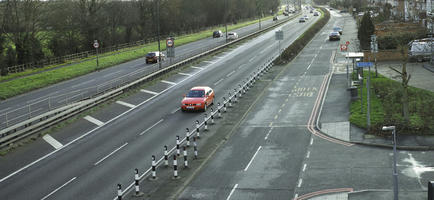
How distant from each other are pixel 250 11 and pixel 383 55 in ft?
391

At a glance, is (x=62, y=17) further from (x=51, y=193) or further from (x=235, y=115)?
(x=51, y=193)

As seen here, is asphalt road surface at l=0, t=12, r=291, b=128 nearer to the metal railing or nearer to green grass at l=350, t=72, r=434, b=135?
the metal railing

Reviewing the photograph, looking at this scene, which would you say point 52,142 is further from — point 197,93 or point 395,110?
point 395,110

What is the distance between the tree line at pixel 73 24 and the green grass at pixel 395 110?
86.8 feet

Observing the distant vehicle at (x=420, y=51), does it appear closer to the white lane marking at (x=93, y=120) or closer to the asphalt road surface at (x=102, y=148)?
the asphalt road surface at (x=102, y=148)

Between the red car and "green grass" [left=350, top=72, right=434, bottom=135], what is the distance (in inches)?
375

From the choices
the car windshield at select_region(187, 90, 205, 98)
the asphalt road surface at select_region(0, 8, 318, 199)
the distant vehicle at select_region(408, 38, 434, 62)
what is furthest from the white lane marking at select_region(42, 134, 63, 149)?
the distant vehicle at select_region(408, 38, 434, 62)

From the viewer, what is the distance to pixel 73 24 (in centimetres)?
7981

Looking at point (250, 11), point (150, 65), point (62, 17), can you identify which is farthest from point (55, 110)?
point (250, 11)

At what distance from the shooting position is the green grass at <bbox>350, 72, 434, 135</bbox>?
1015 inches

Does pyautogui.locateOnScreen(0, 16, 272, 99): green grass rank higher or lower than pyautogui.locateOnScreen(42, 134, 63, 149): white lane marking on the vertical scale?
higher

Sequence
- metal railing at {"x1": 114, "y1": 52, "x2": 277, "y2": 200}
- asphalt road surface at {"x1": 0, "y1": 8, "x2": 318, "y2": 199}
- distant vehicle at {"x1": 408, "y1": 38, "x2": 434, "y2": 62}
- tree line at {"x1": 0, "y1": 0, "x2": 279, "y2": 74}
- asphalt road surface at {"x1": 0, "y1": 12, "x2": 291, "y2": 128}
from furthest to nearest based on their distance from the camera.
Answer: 1. tree line at {"x1": 0, "y1": 0, "x2": 279, "y2": 74}
2. distant vehicle at {"x1": 408, "y1": 38, "x2": 434, "y2": 62}
3. asphalt road surface at {"x1": 0, "y1": 12, "x2": 291, "y2": 128}
4. metal railing at {"x1": 114, "y1": 52, "x2": 277, "y2": 200}
5. asphalt road surface at {"x1": 0, "y1": 8, "x2": 318, "y2": 199}

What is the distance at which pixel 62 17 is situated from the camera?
78.0 meters

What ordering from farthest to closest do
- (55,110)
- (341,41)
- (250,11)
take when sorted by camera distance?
(250,11) → (341,41) → (55,110)
